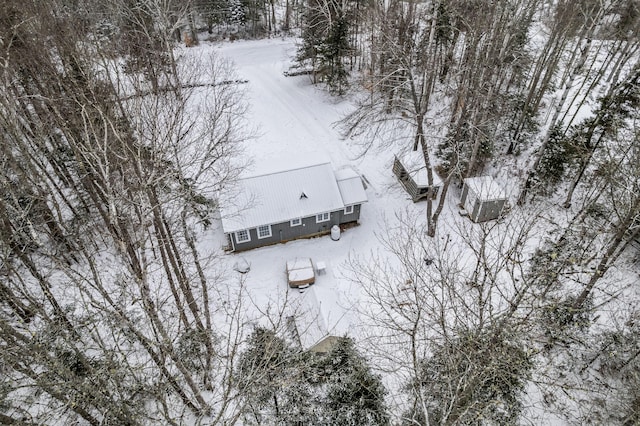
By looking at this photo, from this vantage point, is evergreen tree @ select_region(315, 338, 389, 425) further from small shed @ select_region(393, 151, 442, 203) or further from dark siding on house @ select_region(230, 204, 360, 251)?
small shed @ select_region(393, 151, 442, 203)

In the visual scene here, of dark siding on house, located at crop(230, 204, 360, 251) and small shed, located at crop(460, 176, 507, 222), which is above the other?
small shed, located at crop(460, 176, 507, 222)

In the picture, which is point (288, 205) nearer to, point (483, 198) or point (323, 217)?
point (323, 217)

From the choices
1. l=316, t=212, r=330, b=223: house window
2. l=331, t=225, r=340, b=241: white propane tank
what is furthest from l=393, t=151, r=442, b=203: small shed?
l=316, t=212, r=330, b=223: house window

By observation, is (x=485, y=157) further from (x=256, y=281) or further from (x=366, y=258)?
(x=256, y=281)

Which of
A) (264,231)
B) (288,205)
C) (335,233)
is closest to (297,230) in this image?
(288,205)

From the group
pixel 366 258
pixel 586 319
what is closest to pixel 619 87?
pixel 586 319

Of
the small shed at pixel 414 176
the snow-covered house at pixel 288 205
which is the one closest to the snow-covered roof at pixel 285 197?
the snow-covered house at pixel 288 205
